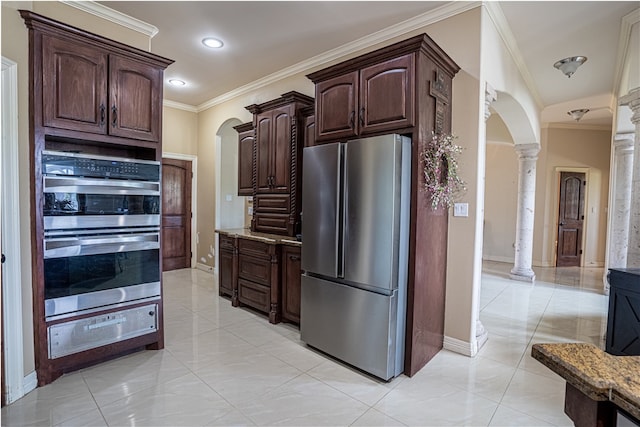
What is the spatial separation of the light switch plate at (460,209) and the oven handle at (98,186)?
257cm

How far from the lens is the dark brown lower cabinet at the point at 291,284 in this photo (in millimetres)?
3459

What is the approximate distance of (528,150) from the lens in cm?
588

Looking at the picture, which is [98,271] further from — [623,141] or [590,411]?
[623,141]

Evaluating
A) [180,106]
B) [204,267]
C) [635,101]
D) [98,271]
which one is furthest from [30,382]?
[635,101]

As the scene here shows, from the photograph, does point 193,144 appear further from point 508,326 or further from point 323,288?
point 508,326

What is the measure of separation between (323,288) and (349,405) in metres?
0.91

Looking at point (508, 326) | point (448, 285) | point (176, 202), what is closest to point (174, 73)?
point (176, 202)

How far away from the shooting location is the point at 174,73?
450 cm

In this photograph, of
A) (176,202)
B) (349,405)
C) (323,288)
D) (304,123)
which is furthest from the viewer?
(176,202)

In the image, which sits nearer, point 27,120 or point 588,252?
point 27,120

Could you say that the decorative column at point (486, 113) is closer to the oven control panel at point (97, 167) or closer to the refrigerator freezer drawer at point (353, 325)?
the refrigerator freezer drawer at point (353, 325)

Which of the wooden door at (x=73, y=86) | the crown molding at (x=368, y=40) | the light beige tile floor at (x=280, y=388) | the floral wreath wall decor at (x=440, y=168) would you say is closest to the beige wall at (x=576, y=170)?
the light beige tile floor at (x=280, y=388)

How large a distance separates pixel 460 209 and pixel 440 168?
49 cm

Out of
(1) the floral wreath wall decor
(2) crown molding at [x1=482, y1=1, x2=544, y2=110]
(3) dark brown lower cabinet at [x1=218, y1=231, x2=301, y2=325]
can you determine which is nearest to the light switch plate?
(1) the floral wreath wall decor
